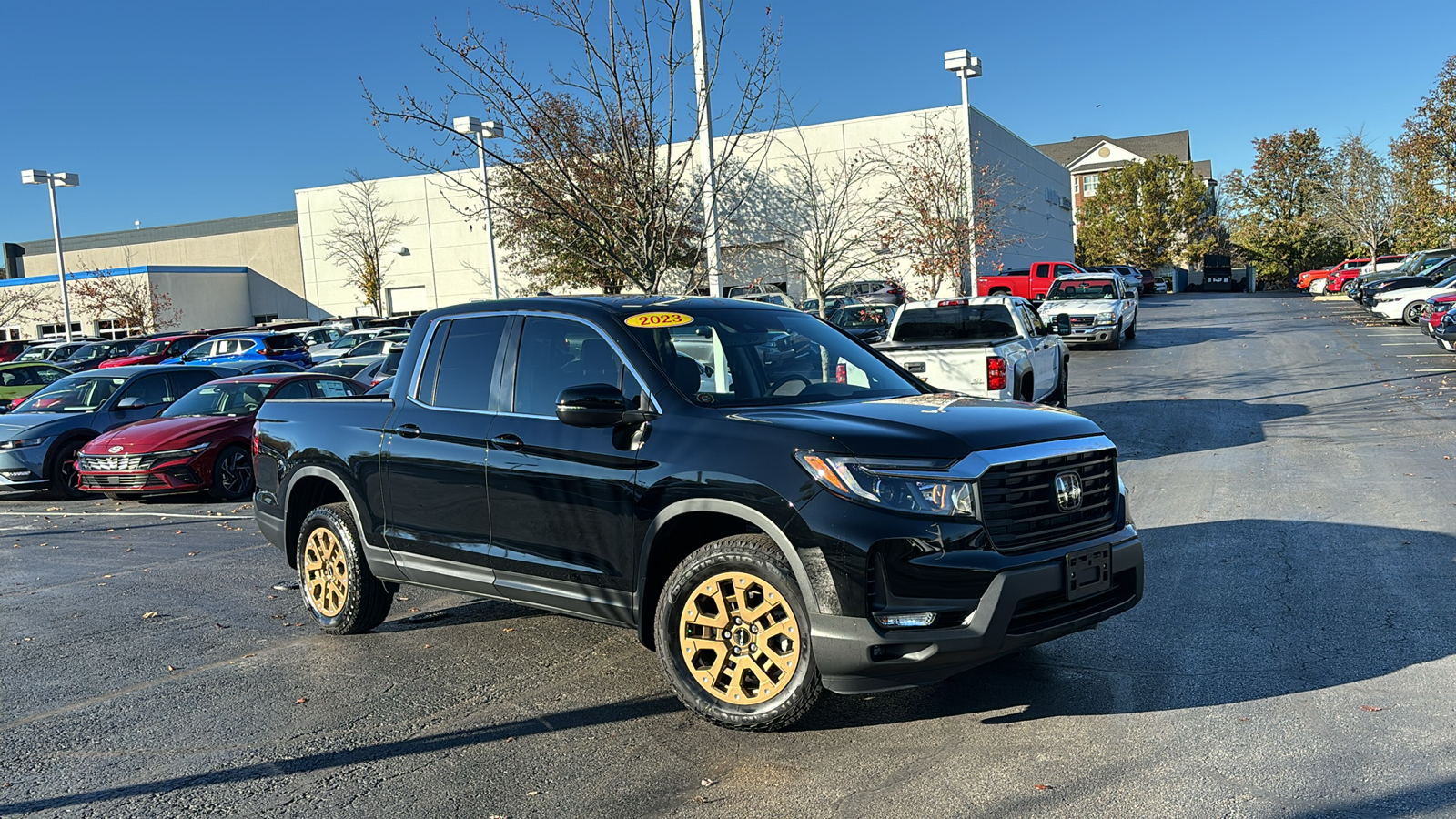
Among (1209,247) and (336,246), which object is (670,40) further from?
(1209,247)

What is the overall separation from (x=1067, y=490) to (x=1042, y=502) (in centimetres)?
18

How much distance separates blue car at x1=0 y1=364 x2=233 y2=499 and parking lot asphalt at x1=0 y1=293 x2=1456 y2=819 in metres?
7.02

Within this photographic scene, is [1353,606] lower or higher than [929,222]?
lower

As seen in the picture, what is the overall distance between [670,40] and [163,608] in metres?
8.32

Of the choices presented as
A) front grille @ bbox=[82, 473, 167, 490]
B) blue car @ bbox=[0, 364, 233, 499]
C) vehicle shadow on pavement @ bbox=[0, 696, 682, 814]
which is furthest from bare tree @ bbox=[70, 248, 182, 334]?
vehicle shadow on pavement @ bbox=[0, 696, 682, 814]

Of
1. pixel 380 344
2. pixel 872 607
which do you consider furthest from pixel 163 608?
pixel 380 344

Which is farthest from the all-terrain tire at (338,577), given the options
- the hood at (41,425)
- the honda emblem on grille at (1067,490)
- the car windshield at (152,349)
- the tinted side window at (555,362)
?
the car windshield at (152,349)

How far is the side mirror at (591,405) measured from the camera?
16.5ft

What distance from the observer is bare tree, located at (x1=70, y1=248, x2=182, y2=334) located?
55844 millimetres

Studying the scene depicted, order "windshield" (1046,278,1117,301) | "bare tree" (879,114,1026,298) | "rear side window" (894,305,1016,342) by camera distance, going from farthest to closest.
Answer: "bare tree" (879,114,1026,298) → "windshield" (1046,278,1117,301) → "rear side window" (894,305,1016,342)

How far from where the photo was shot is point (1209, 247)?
2928 inches

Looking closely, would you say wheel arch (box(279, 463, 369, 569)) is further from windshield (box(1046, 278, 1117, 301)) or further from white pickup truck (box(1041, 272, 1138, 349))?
windshield (box(1046, 278, 1117, 301))

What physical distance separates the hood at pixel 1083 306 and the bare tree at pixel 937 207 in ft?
9.62

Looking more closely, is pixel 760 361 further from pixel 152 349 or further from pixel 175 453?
pixel 152 349
